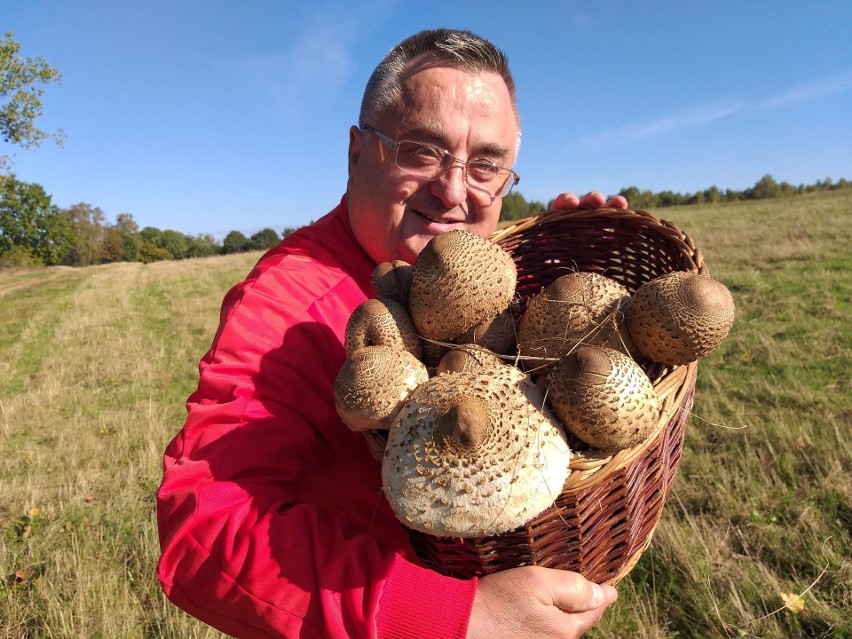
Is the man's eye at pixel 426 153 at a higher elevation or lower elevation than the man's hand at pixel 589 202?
higher

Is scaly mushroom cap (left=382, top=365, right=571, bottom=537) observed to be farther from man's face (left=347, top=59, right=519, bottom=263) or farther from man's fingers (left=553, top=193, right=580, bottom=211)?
man's fingers (left=553, top=193, right=580, bottom=211)

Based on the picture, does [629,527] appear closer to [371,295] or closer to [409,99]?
Answer: [371,295]

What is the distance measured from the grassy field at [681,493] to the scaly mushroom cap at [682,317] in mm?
1647

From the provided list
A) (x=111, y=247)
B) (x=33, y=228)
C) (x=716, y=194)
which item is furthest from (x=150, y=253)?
(x=716, y=194)

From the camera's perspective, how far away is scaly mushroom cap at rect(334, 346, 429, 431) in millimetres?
1817

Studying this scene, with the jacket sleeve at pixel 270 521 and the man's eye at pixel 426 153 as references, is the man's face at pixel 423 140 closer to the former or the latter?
the man's eye at pixel 426 153

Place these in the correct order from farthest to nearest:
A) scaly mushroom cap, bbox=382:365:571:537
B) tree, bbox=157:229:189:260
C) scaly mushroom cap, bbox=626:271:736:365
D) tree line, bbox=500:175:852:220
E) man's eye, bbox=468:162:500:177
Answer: tree, bbox=157:229:189:260 < tree line, bbox=500:175:852:220 < man's eye, bbox=468:162:500:177 < scaly mushroom cap, bbox=626:271:736:365 < scaly mushroom cap, bbox=382:365:571:537

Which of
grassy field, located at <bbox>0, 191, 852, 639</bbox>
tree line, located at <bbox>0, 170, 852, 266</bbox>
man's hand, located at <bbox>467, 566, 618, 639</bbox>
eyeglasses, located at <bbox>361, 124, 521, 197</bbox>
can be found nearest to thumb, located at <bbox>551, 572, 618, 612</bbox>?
man's hand, located at <bbox>467, 566, 618, 639</bbox>

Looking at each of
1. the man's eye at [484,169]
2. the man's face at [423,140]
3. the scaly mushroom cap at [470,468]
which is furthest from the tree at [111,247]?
the scaly mushroom cap at [470,468]

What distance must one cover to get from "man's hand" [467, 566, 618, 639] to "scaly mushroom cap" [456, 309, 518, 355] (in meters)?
1.01

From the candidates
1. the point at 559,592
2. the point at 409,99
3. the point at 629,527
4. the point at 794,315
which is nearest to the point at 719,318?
the point at 629,527

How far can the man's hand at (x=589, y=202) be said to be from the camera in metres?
3.41

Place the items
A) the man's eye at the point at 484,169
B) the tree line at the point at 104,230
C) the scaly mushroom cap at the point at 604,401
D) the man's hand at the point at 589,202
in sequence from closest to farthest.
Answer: the scaly mushroom cap at the point at 604,401 → the man's eye at the point at 484,169 → the man's hand at the point at 589,202 → the tree line at the point at 104,230

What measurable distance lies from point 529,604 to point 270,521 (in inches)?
34.6
